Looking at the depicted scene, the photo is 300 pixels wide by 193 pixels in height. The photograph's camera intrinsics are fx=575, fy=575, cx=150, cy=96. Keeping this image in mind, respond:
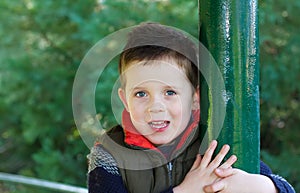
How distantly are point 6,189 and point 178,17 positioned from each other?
5.58 feet

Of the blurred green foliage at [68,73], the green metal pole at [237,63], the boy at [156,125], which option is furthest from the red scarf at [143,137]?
the blurred green foliage at [68,73]

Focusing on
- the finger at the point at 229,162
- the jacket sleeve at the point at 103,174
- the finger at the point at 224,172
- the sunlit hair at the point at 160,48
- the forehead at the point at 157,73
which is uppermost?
the sunlit hair at the point at 160,48

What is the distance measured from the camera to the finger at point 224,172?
3.51 ft

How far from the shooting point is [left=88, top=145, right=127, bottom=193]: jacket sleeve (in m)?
1.15

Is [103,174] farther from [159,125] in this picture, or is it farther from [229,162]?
[229,162]

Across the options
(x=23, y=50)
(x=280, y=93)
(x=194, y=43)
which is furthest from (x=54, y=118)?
(x=194, y=43)

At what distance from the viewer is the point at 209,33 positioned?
3.58 ft

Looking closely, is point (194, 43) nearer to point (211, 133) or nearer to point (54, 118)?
point (211, 133)

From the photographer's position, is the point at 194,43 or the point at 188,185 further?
the point at 194,43

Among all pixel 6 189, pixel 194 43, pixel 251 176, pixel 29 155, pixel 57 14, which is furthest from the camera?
pixel 29 155

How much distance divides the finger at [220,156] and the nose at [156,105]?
5.7 inches

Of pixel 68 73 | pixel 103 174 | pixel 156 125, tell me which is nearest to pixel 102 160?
pixel 103 174

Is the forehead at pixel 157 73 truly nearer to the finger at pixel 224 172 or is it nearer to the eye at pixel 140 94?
the eye at pixel 140 94

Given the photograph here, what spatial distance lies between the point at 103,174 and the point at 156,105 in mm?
180
